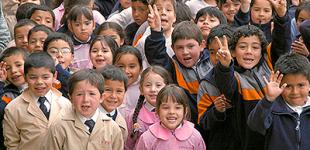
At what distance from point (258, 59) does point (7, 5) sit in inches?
163

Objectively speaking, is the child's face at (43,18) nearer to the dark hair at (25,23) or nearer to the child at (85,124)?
the dark hair at (25,23)

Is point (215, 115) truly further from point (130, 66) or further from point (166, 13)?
point (166, 13)

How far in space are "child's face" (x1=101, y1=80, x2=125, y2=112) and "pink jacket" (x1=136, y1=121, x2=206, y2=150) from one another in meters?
0.45

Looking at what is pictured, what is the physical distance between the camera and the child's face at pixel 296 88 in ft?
18.6

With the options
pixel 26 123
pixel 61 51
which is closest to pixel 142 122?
pixel 26 123

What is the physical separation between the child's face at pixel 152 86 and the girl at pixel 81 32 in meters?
1.29

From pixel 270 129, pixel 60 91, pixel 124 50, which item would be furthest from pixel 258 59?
pixel 60 91

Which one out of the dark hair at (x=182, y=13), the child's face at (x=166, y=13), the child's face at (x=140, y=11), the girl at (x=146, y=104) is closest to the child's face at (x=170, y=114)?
the girl at (x=146, y=104)

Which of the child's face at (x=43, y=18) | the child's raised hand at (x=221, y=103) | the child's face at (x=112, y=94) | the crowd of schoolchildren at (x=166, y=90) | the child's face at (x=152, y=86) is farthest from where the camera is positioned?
the child's face at (x=43, y=18)

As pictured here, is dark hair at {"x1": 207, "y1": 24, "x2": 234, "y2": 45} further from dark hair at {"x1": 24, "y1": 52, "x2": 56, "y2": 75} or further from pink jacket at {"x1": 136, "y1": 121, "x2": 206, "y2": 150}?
dark hair at {"x1": 24, "y1": 52, "x2": 56, "y2": 75}

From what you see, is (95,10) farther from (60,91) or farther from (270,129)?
(270,129)

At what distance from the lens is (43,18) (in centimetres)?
830

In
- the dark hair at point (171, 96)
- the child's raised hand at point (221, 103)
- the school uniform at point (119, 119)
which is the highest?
the dark hair at point (171, 96)

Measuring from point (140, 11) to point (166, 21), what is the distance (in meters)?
0.75
